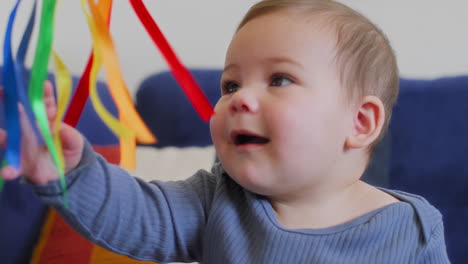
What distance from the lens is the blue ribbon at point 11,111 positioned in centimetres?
43

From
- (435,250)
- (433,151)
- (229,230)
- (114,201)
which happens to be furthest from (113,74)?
(433,151)

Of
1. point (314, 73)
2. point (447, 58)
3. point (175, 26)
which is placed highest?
point (314, 73)

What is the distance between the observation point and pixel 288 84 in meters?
0.66

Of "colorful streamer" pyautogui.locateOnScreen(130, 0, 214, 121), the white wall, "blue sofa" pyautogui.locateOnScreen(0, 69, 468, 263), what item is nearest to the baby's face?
"colorful streamer" pyautogui.locateOnScreen(130, 0, 214, 121)

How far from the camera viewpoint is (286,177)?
0.65 m

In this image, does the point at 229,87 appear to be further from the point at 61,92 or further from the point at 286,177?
the point at 61,92

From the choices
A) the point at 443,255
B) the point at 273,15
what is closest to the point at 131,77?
the point at 273,15

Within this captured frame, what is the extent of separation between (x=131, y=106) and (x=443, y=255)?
48 cm

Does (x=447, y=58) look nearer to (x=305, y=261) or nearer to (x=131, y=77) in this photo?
(x=131, y=77)

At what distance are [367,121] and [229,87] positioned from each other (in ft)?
0.64

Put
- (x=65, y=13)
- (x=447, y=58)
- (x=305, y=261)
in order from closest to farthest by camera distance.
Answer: (x=305, y=261), (x=65, y=13), (x=447, y=58)

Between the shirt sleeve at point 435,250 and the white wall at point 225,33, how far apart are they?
104 centimetres

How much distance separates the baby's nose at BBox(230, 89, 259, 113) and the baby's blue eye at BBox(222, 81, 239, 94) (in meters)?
0.05

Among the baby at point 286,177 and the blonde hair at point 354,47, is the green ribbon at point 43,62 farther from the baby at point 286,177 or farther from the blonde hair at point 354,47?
the blonde hair at point 354,47
